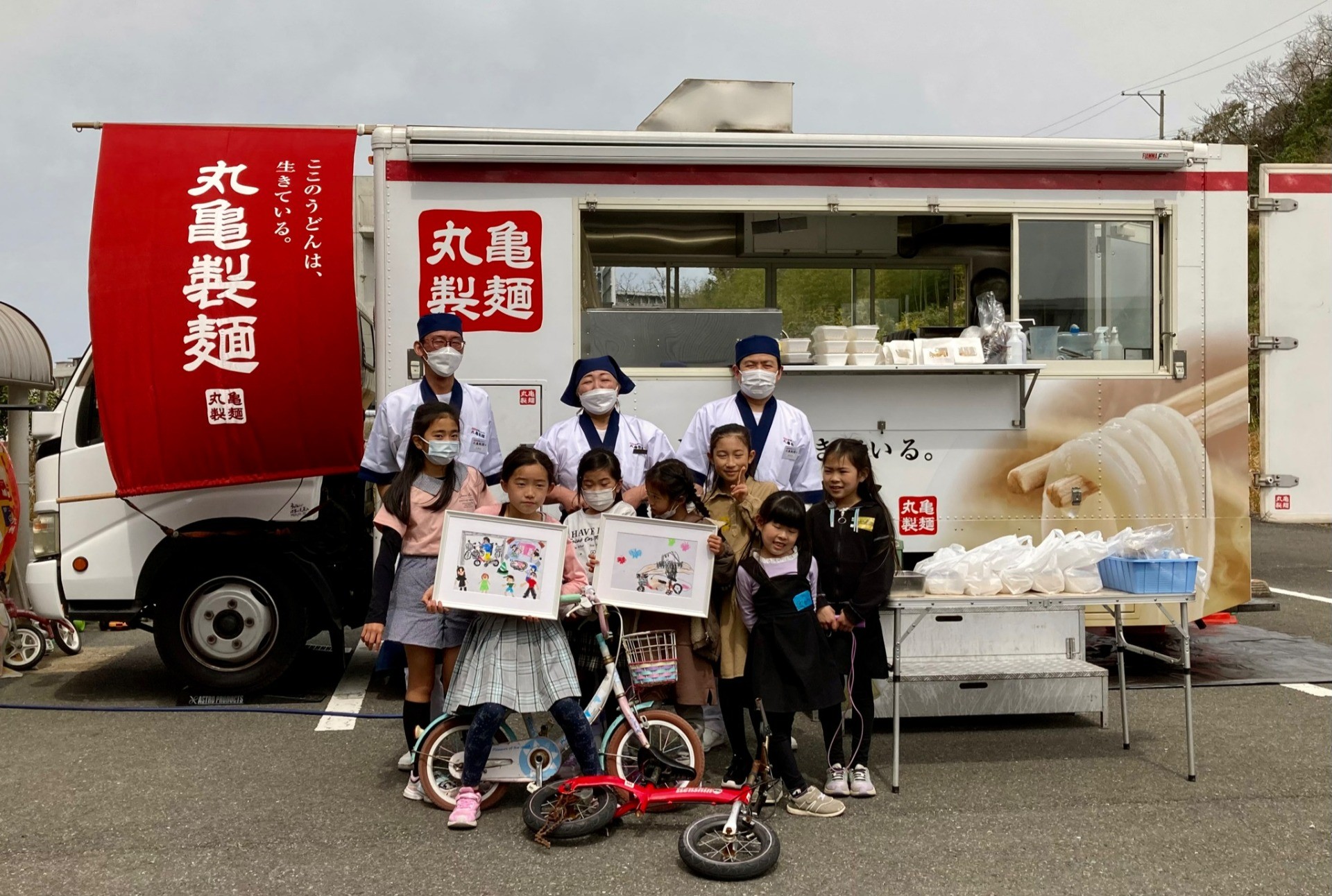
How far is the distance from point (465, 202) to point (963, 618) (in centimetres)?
319

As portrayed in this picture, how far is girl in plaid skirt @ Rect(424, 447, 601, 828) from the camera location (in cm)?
403

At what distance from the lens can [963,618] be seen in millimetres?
5301

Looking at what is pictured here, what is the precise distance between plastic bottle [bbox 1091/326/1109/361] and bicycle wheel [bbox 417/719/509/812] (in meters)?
3.76

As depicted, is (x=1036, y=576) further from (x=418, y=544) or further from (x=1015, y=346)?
(x=418, y=544)

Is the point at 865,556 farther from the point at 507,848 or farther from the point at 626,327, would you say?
the point at 626,327

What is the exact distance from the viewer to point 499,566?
13.2 feet

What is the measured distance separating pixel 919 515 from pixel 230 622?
3670 millimetres

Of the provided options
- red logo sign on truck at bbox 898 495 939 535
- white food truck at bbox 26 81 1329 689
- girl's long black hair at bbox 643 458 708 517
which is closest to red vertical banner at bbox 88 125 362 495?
white food truck at bbox 26 81 1329 689

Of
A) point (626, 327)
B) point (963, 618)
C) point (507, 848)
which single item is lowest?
point (507, 848)

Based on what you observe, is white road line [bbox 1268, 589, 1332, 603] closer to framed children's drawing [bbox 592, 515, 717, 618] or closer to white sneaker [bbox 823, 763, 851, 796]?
white sneaker [bbox 823, 763, 851, 796]

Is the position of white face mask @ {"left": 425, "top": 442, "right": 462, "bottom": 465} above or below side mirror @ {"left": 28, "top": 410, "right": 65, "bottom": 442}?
below

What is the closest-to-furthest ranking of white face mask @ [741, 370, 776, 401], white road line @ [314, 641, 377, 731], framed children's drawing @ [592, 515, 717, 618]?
framed children's drawing @ [592, 515, 717, 618]
white face mask @ [741, 370, 776, 401]
white road line @ [314, 641, 377, 731]

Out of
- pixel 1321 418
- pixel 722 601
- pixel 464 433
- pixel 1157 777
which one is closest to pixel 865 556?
pixel 722 601

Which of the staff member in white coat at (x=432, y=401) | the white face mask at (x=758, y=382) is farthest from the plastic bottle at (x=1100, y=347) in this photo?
the staff member in white coat at (x=432, y=401)
